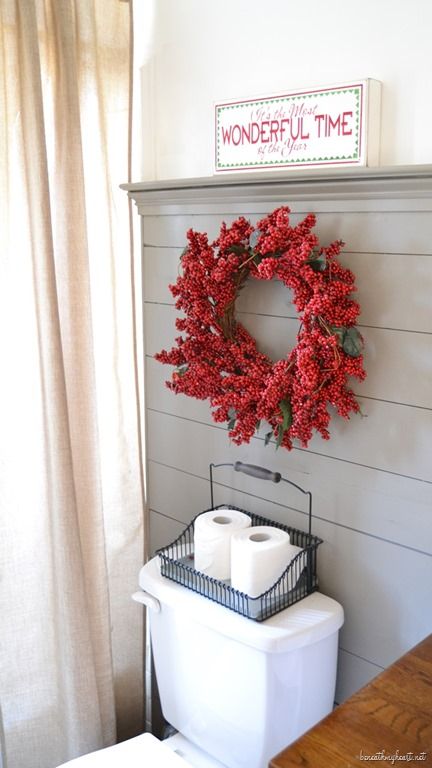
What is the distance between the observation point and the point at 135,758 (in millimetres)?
1553

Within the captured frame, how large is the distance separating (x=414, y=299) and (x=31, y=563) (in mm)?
1034

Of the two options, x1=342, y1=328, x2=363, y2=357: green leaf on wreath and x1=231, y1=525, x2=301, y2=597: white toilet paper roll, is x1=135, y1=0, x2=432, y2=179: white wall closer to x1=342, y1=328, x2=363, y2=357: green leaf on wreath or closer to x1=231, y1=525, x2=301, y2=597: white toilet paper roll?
x1=342, y1=328, x2=363, y2=357: green leaf on wreath

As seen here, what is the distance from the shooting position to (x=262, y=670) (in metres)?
1.47

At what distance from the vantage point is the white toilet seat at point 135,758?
5.02 ft

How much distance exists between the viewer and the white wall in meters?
1.35

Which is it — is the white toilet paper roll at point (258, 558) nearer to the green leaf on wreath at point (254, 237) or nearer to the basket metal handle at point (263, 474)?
the basket metal handle at point (263, 474)

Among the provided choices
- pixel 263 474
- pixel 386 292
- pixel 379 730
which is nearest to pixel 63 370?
pixel 263 474

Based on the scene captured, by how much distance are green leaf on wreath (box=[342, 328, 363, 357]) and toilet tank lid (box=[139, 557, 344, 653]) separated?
52cm

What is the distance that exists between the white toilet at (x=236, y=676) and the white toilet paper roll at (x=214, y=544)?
6 cm

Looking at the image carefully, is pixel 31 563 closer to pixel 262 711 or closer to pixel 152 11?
pixel 262 711

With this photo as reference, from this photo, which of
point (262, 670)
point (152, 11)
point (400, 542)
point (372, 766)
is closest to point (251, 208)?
point (152, 11)

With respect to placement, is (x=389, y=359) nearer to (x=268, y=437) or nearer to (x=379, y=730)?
(x=268, y=437)

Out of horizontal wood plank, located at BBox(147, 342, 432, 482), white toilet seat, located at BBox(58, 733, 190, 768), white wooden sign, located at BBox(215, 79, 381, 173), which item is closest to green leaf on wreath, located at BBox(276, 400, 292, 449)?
horizontal wood plank, located at BBox(147, 342, 432, 482)

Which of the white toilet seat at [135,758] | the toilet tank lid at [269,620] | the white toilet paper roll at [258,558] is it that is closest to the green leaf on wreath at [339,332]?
the white toilet paper roll at [258,558]
